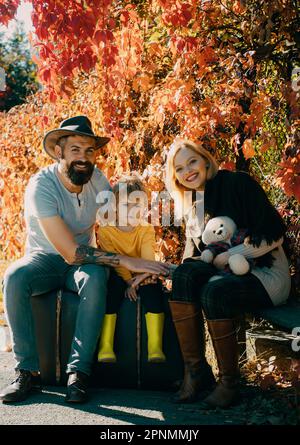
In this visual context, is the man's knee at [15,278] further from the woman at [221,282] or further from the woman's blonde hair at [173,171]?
the woman's blonde hair at [173,171]

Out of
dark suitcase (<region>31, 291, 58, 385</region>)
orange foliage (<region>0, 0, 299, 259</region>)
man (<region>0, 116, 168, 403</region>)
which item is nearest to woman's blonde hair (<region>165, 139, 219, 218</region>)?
orange foliage (<region>0, 0, 299, 259</region>)

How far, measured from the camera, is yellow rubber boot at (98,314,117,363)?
3.79 m

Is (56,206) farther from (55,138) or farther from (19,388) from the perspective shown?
(19,388)

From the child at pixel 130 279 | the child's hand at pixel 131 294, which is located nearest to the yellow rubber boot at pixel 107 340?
the child at pixel 130 279

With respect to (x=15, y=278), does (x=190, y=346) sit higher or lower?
lower

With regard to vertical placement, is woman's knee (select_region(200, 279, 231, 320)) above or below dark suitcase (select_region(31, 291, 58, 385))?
above

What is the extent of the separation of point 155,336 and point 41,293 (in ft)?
2.39

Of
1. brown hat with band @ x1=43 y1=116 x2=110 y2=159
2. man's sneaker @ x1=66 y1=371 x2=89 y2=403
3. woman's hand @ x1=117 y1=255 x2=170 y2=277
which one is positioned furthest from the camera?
brown hat with band @ x1=43 y1=116 x2=110 y2=159

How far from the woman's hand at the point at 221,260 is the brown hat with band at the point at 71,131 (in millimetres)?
1149

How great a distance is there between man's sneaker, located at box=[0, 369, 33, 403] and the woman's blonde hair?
1346 mm

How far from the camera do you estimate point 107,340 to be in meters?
3.82

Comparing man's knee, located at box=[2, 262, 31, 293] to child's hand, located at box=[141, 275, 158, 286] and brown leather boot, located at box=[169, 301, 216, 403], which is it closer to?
child's hand, located at box=[141, 275, 158, 286]

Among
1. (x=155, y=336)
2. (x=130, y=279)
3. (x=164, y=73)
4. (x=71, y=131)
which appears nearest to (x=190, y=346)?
(x=155, y=336)

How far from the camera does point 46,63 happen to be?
4.25m
